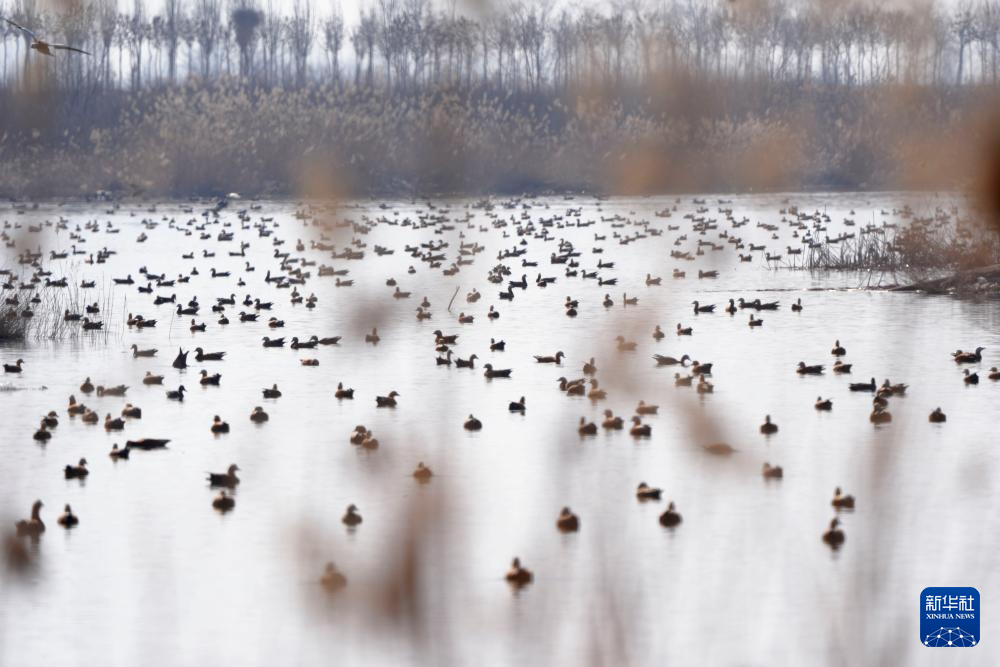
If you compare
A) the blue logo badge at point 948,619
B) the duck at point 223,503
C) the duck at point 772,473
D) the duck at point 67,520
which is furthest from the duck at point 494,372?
the blue logo badge at point 948,619

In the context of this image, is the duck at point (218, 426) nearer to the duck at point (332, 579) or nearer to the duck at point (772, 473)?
the duck at point (772, 473)

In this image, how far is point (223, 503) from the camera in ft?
46.9

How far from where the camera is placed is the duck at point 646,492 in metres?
13.7

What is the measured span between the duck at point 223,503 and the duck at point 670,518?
4310 millimetres

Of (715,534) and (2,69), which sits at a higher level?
(2,69)

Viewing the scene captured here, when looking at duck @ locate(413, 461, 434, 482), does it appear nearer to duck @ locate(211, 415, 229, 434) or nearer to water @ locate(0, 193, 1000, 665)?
water @ locate(0, 193, 1000, 665)

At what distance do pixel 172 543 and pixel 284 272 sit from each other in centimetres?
2817

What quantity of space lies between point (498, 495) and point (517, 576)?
3579 millimetres

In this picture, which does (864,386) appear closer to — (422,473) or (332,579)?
(332,579)

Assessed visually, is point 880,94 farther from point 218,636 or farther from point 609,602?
point 218,636

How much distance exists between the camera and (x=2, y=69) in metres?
3.12

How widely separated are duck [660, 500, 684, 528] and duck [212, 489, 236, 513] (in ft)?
14.1

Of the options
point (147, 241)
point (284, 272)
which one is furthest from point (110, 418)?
point (147, 241)

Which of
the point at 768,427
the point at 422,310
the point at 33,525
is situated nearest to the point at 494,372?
the point at 33,525
